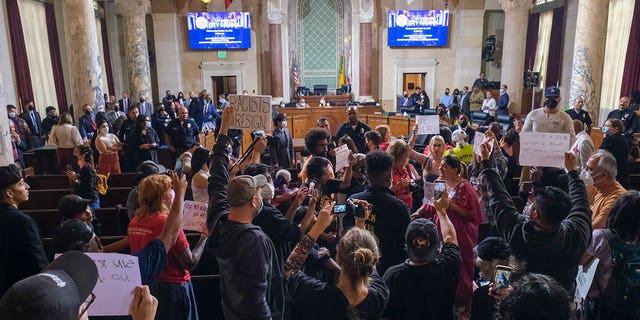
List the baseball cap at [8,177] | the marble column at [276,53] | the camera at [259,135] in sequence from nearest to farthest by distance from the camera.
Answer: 1. the baseball cap at [8,177]
2. the camera at [259,135]
3. the marble column at [276,53]

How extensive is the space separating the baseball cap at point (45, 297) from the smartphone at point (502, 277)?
179 centimetres

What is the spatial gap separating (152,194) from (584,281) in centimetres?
253

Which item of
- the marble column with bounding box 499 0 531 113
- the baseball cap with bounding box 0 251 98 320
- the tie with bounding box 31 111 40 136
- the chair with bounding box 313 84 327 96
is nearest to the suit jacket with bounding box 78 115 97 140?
the tie with bounding box 31 111 40 136

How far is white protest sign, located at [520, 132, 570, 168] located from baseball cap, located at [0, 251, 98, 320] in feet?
11.4

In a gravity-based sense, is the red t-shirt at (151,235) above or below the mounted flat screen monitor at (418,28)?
below

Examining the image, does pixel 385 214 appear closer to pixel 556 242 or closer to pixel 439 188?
pixel 439 188

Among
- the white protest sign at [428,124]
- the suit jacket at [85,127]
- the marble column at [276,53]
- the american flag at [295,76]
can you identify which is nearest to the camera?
the white protest sign at [428,124]

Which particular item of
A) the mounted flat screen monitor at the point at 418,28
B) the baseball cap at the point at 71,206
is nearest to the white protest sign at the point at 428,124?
the baseball cap at the point at 71,206

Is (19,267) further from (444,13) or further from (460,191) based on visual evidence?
(444,13)

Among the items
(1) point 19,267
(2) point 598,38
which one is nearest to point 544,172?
(1) point 19,267

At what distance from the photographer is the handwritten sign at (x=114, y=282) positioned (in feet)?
6.58

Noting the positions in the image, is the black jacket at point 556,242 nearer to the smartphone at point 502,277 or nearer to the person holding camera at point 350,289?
the smartphone at point 502,277

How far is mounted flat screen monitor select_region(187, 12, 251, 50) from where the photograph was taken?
17609 millimetres

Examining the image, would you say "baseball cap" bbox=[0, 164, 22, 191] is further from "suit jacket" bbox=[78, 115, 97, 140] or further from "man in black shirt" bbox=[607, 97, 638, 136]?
"man in black shirt" bbox=[607, 97, 638, 136]
